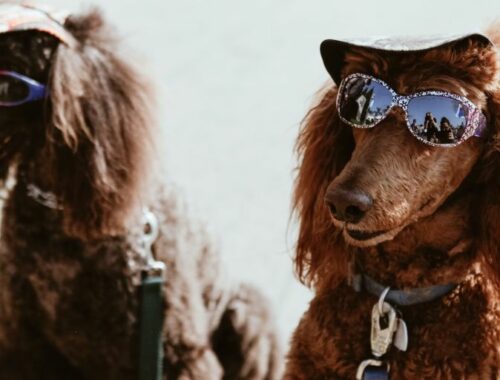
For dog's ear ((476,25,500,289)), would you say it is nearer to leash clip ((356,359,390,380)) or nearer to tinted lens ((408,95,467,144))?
tinted lens ((408,95,467,144))

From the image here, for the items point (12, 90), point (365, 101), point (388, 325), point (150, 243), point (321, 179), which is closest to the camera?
point (365, 101)

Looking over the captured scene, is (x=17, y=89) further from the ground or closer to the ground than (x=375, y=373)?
further from the ground

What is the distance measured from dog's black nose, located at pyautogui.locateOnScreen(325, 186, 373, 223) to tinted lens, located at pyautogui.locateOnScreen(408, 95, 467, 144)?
8.1 inches

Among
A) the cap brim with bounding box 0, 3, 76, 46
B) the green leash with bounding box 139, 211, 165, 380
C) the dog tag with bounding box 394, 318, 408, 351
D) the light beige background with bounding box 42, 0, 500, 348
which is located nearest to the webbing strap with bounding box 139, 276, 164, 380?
the green leash with bounding box 139, 211, 165, 380

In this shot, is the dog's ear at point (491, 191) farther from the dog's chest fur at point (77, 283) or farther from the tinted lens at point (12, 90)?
the tinted lens at point (12, 90)

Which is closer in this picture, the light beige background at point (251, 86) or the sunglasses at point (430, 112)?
the sunglasses at point (430, 112)

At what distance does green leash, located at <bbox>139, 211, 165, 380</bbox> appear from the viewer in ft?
8.93

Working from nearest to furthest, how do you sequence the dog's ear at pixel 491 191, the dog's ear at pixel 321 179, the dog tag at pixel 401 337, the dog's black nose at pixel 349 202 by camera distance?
the dog's black nose at pixel 349 202, the dog's ear at pixel 491 191, the dog tag at pixel 401 337, the dog's ear at pixel 321 179

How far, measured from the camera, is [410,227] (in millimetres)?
2105

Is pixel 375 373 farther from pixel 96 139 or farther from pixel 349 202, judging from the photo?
pixel 96 139

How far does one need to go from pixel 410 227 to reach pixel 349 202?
0.29 m

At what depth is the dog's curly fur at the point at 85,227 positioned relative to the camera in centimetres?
267

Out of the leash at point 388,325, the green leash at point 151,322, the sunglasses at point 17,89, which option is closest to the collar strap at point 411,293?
the leash at point 388,325

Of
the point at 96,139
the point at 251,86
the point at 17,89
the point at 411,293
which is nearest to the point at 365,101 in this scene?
the point at 411,293
